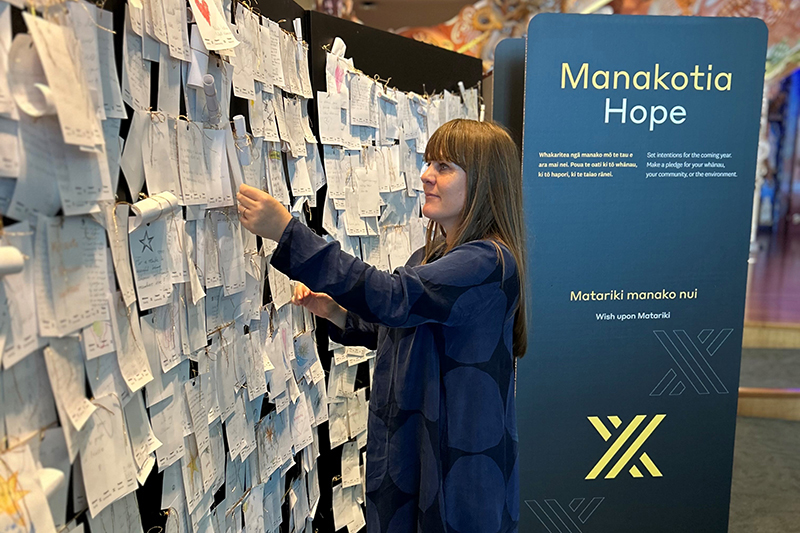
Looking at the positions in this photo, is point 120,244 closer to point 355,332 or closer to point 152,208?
point 152,208

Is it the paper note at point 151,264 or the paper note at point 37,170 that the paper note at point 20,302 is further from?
the paper note at point 151,264

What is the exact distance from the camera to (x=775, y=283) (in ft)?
18.3

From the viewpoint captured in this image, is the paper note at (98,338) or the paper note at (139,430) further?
the paper note at (139,430)

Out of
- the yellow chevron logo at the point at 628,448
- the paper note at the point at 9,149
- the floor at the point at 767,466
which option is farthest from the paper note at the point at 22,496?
the floor at the point at 767,466

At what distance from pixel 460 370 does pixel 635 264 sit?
117 centimetres

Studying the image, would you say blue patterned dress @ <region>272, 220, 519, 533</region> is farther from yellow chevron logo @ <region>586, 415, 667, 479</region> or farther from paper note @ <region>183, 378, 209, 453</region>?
yellow chevron logo @ <region>586, 415, 667, 479</region>

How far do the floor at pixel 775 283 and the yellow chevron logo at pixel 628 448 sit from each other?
2.97 meters

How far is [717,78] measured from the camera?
207cm

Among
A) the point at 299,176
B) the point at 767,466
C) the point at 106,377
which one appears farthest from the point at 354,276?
the point at 767,466

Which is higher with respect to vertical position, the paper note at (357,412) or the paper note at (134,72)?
the paper note at (134,72)

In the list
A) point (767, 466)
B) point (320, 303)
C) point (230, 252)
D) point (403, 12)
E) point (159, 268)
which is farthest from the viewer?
point (403, 12)

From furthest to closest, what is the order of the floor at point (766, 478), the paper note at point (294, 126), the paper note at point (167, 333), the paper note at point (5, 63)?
the floor at point (766, 478)
the paper note at point (294, 126)
the paper note at point (167, 333)
the paper note at point (5, 63)

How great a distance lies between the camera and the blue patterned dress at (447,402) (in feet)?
3.84

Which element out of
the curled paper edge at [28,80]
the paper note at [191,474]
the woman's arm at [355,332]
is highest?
the curled paper edge at [28,80]
